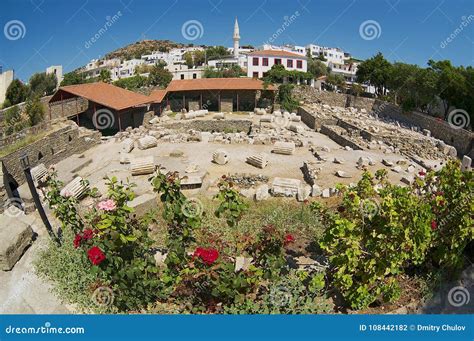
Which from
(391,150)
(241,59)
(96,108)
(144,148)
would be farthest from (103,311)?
(241,59)

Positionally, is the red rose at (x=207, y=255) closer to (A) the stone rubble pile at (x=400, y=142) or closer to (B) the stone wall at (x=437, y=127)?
(A) the stone rubble pile at (x=400, y=142)

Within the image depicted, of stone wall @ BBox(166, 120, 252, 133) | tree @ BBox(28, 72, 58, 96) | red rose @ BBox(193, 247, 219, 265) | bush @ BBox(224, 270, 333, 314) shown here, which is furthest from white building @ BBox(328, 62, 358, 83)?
red rose @ BBox(193, 247, 219, 265)

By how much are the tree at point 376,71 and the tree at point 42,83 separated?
36368 millimetres

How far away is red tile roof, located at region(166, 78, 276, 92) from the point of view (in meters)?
33.1

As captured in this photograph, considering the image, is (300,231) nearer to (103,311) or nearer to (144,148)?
(103,311)

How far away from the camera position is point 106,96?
25.7m

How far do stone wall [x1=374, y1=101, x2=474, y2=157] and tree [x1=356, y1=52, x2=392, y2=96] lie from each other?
5996mm

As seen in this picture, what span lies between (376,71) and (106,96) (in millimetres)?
30108

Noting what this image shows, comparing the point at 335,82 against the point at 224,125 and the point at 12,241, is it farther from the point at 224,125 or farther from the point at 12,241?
the point at 12,241

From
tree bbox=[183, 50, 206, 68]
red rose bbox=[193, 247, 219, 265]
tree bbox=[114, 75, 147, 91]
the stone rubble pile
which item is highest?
tree bbox=[183, 50, 206, 68]

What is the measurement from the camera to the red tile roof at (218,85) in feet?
109

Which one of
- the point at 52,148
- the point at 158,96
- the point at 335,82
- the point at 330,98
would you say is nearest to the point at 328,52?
the point at 335,82

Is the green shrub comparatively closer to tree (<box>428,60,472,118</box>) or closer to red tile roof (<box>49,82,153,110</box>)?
red tile roof (<box>49,82,153,110</box>)

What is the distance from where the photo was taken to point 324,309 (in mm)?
6289
